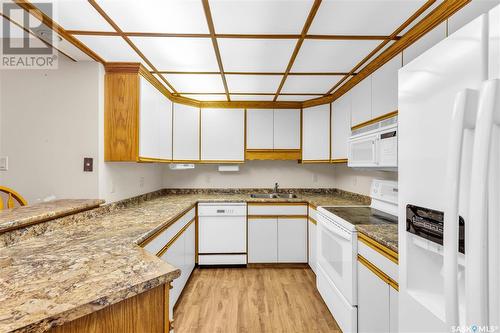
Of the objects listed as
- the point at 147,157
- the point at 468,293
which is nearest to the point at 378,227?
the point at 468,293

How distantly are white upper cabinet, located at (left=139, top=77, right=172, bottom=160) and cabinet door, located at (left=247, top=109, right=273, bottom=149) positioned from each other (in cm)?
A: 110

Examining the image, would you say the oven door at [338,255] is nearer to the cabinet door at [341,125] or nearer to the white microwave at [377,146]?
the white microwave at [377,146]

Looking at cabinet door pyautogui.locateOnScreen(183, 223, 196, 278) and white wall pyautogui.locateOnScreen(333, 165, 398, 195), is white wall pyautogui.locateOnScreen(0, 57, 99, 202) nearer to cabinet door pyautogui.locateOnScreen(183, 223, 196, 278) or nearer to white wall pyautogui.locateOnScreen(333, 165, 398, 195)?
cabinet door pyautogui.locateOnScreen(183, 223, 196, 278)

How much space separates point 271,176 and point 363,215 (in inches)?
73.9

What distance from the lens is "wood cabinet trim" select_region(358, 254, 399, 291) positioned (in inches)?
52.6

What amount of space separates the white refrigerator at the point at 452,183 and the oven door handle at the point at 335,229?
90 cm

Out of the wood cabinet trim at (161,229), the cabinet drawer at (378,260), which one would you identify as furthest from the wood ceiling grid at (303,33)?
the wood cabinet trim at (161,229)

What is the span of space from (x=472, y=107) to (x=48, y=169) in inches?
107

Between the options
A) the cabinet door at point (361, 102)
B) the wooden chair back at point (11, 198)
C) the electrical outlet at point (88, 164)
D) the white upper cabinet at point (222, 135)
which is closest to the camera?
the wooden chair back at point (11, 198)

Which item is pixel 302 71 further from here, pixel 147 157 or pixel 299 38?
pixel 147 157

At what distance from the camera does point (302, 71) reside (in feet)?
7.59

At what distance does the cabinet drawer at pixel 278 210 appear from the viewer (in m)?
3.14

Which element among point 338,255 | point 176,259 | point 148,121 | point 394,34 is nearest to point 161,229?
point 176,259
